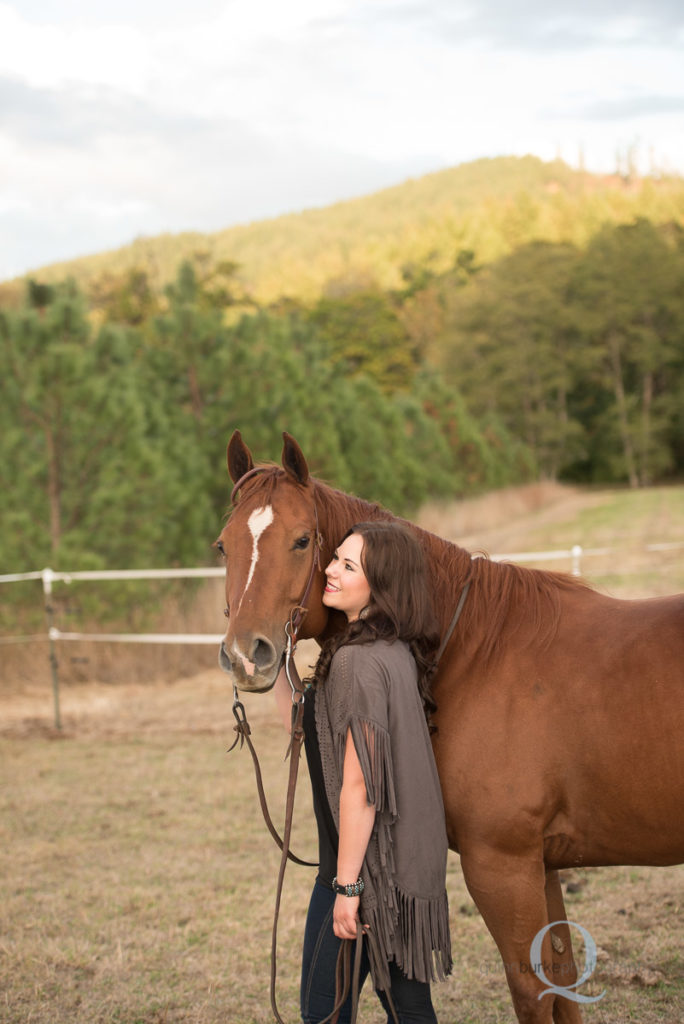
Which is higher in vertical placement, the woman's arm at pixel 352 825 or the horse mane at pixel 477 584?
the horse mane at pixel 477 584

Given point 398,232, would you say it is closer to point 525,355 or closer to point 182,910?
point 525,355

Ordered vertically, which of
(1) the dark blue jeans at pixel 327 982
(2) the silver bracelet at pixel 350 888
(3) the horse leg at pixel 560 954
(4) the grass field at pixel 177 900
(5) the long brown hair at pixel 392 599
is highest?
(5) the long brown hair at pixel 392 599

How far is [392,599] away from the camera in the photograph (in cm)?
196

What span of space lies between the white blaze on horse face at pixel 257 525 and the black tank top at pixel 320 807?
357mm

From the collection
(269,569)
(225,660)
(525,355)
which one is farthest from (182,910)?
(525,355)

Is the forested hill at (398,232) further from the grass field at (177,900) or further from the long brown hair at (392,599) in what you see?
the long brown hair at (392,599)

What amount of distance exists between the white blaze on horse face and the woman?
0.22 m

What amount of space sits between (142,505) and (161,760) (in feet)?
10.3

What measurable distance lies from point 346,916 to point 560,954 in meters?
0.86

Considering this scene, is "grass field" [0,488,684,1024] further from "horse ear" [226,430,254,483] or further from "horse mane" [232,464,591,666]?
"horse ear" [226,430,254,483]

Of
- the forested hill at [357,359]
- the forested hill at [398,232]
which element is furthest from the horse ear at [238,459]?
the forested hill at [398,232]

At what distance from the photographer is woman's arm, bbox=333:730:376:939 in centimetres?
183

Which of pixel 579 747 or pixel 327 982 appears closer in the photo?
pixel 327 982

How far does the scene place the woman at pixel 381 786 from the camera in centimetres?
183
